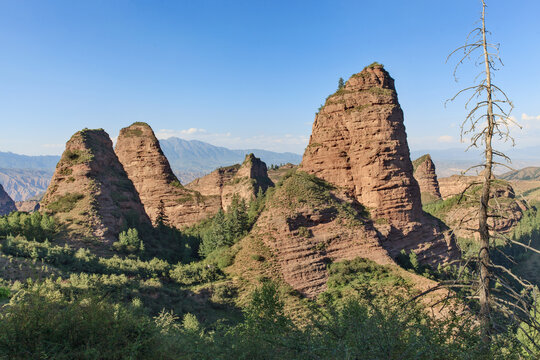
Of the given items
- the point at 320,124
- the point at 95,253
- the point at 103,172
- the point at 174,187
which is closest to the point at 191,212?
the point at 174,187

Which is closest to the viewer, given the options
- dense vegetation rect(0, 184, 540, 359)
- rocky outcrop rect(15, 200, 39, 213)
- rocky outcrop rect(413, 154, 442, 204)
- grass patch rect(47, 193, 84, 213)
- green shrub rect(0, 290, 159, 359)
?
green shrub rect(0, 290, 159, 359)

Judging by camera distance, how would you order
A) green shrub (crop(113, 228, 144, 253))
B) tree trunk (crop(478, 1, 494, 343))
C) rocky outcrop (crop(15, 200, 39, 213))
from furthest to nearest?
1. rocky outcrop (crop(15, 200, 39, 213))
2. green shrub (crop(113, 228, 144, 253))
3. tree trunk (crop(478, 1, 494, 343))

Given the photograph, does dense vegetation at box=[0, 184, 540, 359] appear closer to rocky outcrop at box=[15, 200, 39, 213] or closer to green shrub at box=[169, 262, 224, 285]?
green shrub at box=[169, 262, 224, 285]

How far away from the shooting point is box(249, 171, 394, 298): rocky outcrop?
37.1m

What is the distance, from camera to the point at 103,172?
49.8 m

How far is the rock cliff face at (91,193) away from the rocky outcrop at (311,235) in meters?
20.9

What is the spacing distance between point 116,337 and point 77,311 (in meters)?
1.63

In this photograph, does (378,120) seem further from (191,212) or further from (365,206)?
(191,212)

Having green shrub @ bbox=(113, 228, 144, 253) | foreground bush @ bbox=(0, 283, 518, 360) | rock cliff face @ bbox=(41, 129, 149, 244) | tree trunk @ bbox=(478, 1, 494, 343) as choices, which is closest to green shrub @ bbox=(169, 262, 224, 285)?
green shrub @ bbox=(113, 228, 144, 253)

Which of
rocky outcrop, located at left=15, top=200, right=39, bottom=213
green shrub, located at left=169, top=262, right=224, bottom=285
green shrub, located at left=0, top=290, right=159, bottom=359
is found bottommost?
rocky outcrop, located at left=15, top=200, right=39, bottom=213

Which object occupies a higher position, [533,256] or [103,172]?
[103,172]

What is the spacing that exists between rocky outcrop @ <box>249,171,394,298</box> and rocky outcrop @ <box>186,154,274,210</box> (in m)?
24.0

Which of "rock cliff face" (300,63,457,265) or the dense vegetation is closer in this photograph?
the dense vegetation

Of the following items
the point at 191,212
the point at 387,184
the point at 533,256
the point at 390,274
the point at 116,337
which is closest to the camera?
the point at 116,337
